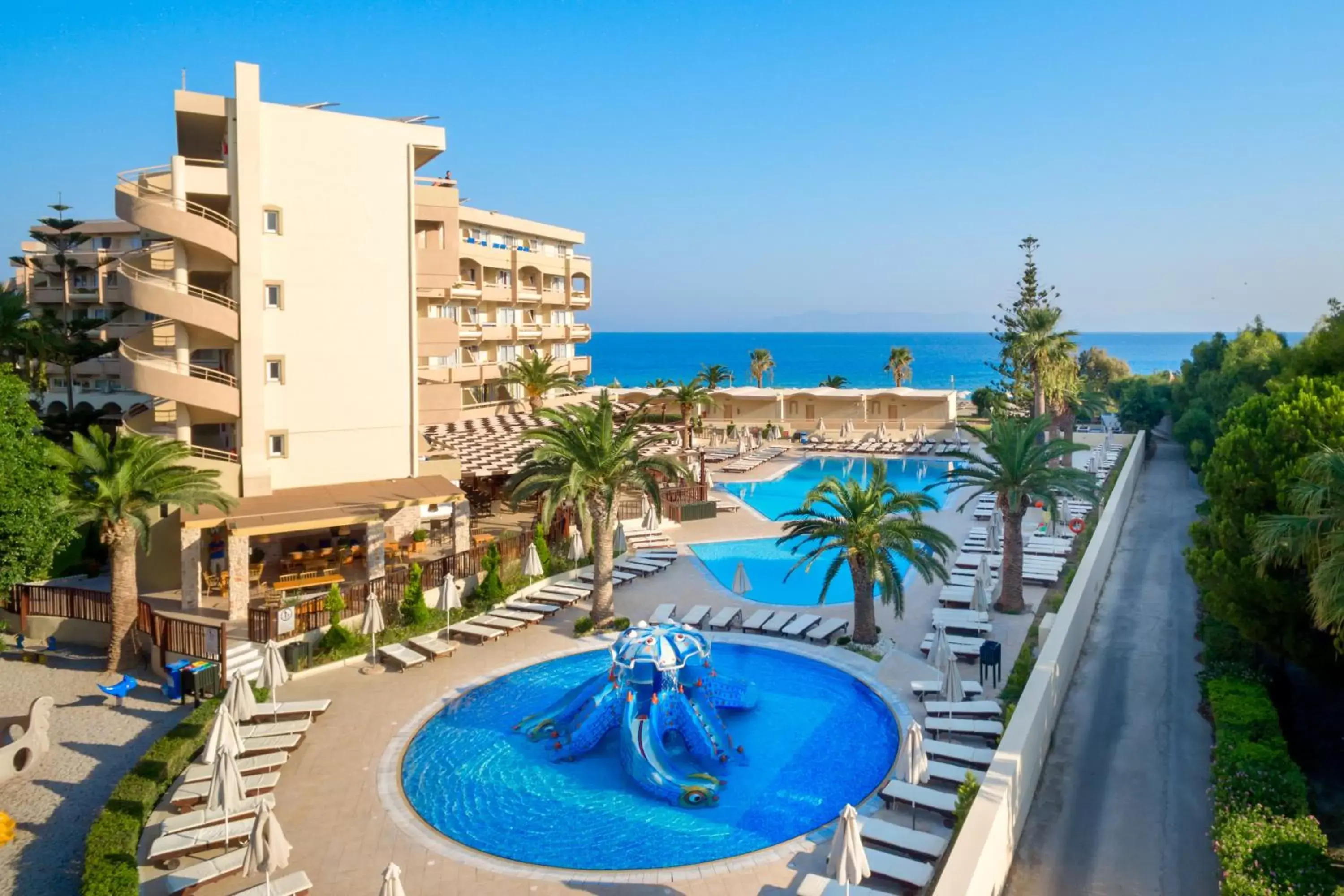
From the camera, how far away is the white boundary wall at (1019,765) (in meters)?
9.91

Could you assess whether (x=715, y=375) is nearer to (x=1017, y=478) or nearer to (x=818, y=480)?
(x=818, y=480)

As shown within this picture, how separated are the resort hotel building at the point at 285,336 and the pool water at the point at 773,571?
25.2 feet

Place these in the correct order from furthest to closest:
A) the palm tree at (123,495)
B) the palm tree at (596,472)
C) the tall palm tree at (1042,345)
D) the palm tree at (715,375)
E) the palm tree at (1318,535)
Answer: the palm tree at (715,375) < the tall palm tree at (1042,345) < the palm tree at (596,472) < the palm tree at (123,495) < the palm tree at (1318,535)

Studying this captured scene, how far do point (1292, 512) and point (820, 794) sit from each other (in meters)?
8.30

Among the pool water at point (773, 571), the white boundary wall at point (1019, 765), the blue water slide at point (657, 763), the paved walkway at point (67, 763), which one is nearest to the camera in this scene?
the white boundary wall at point (1019, 765)

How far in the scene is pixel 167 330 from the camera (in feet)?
74.1

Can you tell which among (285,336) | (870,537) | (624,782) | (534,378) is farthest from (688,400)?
(624,782)

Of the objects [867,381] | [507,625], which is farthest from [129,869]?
[867,381]

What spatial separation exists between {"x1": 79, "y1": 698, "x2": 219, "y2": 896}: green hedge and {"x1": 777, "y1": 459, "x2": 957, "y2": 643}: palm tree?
11.1 meters

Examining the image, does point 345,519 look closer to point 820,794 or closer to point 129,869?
point 129,869

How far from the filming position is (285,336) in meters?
23.0

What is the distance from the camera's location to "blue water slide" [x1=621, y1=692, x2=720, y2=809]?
13711 millimetres

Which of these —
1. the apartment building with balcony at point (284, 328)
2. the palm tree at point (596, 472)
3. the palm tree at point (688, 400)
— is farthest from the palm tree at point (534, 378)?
the palm tree at point (596, 472)

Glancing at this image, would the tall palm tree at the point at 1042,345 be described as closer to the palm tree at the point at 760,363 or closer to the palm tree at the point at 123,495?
the palm tree at the point at 123,495
